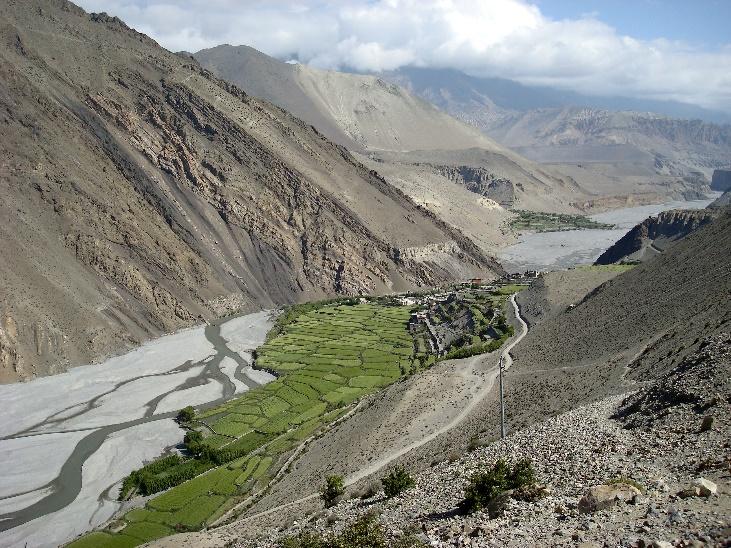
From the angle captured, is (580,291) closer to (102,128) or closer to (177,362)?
(177,362)

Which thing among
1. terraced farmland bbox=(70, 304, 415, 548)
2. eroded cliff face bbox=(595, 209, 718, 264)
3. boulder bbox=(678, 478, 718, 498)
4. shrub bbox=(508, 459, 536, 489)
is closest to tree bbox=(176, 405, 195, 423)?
terraced farmland bbox=(70, 304, 415, 548)

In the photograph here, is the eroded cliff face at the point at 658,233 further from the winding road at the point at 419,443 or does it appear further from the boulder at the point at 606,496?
the boulder at the point at 606,496

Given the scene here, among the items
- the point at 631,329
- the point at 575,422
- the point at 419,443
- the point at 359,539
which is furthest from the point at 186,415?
the point at 359,539

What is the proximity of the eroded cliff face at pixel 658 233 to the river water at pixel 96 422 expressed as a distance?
7414cm

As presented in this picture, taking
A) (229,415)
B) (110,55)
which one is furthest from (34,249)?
(110,55)

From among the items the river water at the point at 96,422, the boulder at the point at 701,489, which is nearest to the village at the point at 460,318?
the river water at the point at 96,422

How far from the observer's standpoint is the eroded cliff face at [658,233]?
4796 inches

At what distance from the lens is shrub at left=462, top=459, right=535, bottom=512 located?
65.2 feet

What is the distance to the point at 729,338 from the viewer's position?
3023 centimetres

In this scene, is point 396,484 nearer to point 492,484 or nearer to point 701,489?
point 492,484

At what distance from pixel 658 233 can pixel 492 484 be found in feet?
395

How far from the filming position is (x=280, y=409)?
2419 inches

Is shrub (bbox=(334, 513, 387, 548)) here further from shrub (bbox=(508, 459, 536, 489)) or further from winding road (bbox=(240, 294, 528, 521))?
winding road (bbox=(240, 294, 528, 521))

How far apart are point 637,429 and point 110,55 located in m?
117
